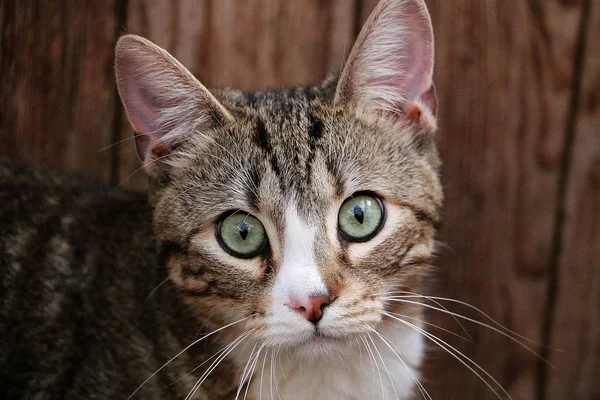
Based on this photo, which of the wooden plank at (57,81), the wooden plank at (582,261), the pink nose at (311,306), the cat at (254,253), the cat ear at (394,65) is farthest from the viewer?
the wooden plank at (582,261)

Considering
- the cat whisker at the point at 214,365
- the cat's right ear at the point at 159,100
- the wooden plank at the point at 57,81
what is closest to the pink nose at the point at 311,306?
the cat whisker at the point at 214,365

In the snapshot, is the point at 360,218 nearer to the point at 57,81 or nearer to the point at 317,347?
the point at 317,347

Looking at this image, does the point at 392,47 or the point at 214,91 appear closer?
the point at 392,47

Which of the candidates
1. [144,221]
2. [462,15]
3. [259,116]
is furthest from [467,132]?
[144,221]

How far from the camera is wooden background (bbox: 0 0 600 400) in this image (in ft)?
8.36

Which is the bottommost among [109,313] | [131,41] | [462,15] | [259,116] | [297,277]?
[109,313]

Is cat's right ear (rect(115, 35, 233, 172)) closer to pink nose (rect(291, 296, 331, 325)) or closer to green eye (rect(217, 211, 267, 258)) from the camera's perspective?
green eye (rect(217, 211, 267, 258))

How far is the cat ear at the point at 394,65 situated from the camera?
6.26 feet

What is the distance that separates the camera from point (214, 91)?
84.0 inches

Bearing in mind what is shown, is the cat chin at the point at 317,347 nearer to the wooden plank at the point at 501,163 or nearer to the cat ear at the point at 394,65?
the cat ear at the point at 394,65

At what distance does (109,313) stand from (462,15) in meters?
1.52

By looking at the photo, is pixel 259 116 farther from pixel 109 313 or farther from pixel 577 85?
pixel 577 85

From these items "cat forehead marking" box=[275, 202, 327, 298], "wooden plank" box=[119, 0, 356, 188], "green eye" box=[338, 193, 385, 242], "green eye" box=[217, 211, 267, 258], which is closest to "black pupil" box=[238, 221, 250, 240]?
"green eye" box=[217, 211, 267, 258]

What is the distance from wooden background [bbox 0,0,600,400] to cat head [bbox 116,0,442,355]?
60 cm
